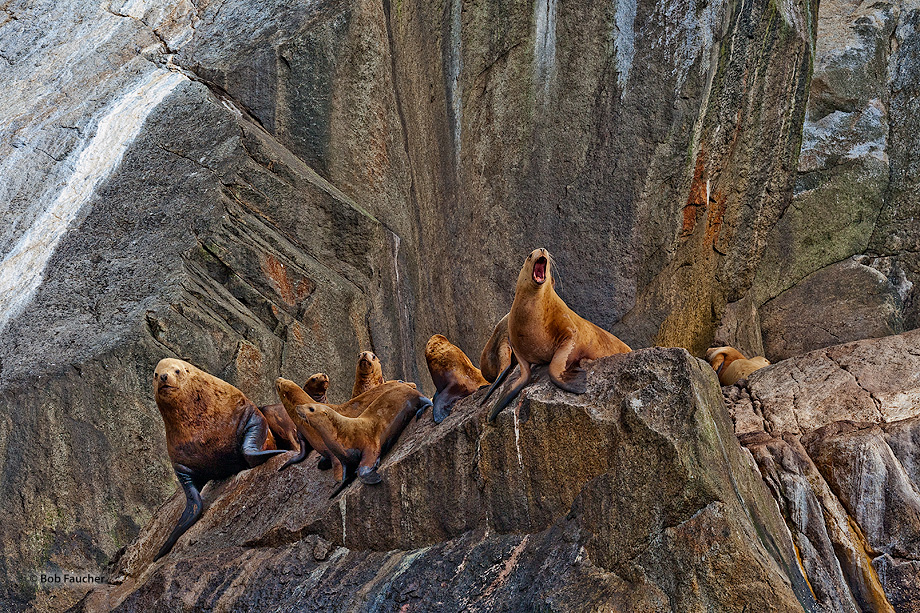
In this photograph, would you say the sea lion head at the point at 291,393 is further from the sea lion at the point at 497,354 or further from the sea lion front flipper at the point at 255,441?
the sea lion at the point at 497,354

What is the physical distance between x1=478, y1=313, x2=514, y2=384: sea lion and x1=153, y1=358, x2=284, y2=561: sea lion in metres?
1.46

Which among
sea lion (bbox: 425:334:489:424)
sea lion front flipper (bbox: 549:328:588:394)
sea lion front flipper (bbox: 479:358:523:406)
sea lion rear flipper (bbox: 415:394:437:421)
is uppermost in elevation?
sea lion front flipper (bbox: 549:328:588:394)

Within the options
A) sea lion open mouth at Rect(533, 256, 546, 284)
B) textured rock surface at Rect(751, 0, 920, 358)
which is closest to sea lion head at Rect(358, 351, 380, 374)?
sea lion open mouth at Rect(533, 256, 546, 284)

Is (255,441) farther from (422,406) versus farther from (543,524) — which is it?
(543,524)

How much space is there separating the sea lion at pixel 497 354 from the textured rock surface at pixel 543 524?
10.9 inches

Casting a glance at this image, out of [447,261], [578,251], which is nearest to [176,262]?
[447,261]

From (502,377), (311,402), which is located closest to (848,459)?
(502,377)

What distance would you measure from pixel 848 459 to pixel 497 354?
73.6 inches

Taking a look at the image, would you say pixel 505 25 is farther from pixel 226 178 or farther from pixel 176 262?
pixel 176 262

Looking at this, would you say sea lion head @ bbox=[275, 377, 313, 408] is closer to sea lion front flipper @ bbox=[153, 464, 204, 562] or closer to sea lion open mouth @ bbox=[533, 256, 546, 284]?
sea lion front flipper @ bbox=[153, 464, 204, 562]

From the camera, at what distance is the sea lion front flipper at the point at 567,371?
4.11m

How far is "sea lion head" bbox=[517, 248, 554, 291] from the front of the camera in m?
4.43

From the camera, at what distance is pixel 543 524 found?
3871 millimetres

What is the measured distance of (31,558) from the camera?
5793 mm
